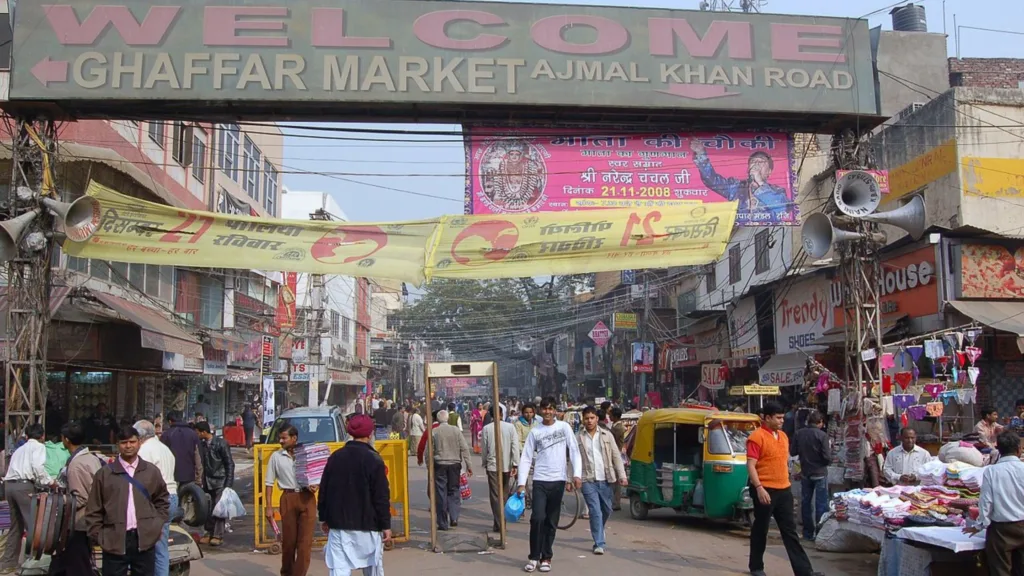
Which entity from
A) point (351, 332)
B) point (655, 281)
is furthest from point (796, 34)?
point (351, 332)

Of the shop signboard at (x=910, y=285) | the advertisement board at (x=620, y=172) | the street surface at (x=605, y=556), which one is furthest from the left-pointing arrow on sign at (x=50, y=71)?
the shop signboard at (x=910, y=285)

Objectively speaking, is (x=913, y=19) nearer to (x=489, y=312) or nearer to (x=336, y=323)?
(x=489, y=312)

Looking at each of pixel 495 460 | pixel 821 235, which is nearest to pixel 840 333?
pixel 821 235

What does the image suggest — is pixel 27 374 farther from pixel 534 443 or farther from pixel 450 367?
pixel 534 443

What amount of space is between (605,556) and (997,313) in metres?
11.1

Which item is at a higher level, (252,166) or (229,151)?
(252,166)

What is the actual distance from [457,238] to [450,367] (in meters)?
2.14

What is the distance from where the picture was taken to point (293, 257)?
11.6 meters

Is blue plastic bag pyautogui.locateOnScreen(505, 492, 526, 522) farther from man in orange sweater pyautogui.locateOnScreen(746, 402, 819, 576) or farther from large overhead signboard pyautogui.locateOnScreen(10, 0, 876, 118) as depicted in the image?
large overhead signboard pyautogui.locateOnScreen(10, 0, 876, 118)

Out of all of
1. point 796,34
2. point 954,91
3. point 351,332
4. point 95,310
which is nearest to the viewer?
point 796,34

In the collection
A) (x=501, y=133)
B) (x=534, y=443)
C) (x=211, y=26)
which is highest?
(x=211, y=26)

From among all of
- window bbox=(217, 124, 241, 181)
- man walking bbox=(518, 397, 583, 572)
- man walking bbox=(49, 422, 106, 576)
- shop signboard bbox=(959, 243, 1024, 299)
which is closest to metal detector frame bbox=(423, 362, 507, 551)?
man walking bbox=(518, 397, 583, 572)

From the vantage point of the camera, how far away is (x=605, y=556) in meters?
10.1

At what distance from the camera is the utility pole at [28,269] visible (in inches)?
443
